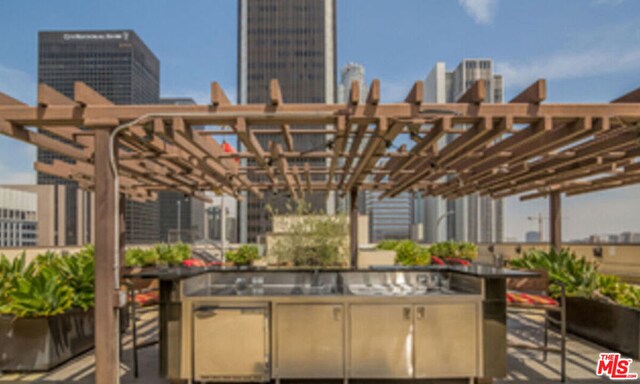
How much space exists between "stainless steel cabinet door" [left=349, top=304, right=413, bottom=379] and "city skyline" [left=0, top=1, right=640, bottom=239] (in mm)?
2237

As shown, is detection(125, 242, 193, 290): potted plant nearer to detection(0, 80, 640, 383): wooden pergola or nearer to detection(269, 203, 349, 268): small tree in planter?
detection(269, 203, 349, 268): small tree in planter

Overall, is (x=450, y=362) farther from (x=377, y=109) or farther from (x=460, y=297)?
(x=377, y=109)

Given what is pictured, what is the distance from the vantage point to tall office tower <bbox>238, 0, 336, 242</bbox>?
6912 cm

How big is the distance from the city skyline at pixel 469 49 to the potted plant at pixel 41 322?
1.76m

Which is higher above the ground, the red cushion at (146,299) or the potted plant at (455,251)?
the red cushion at (146,299)

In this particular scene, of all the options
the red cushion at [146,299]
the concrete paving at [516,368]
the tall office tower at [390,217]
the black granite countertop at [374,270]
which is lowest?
the tall office tower at [390,217]

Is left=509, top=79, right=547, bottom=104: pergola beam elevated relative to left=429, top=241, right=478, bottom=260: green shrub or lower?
elevated

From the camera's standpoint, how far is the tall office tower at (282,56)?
69.1m

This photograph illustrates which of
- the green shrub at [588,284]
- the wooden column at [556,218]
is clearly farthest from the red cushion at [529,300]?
the wooden column at [556,218]

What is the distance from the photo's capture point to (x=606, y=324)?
5.39 m

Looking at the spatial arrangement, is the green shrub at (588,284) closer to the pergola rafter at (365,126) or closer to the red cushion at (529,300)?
the red cushion at (529,300)

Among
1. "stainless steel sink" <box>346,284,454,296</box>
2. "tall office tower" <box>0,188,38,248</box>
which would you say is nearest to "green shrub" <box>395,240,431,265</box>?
"stainless steel sink" <box>346,284,454,296</box>

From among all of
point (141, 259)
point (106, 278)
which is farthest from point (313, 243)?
point (141, 259)

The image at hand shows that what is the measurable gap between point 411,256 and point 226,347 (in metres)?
8.42
